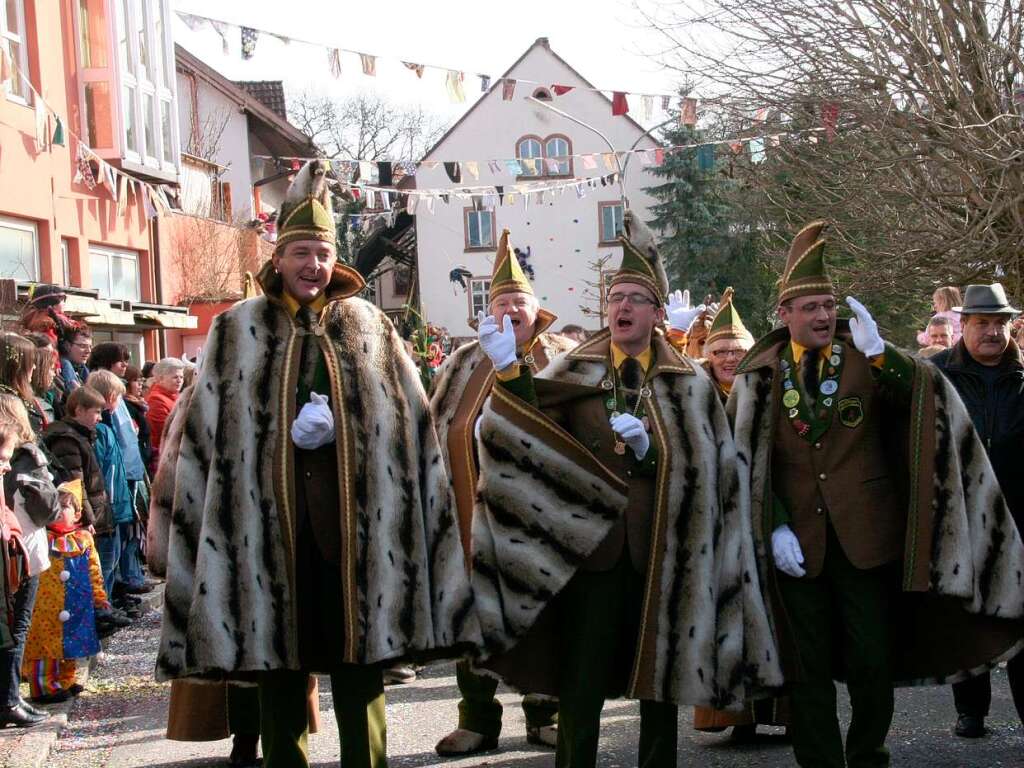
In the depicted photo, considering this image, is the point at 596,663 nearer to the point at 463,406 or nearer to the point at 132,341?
the point at 463,406

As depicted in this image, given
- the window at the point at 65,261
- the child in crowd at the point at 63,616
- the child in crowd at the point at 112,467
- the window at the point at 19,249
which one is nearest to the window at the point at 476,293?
the window at the point at 65,261

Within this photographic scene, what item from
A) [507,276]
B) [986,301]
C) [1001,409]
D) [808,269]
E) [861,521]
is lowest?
[861,521]

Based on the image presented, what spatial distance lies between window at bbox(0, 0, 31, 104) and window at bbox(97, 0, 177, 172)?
67.9 inches

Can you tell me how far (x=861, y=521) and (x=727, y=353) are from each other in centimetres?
187

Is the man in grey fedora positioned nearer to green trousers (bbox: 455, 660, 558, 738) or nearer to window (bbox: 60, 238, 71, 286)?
green trousers (bbox: 455, 660, 558, 738)

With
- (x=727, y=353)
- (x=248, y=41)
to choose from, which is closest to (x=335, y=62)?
(x=248, y=41)

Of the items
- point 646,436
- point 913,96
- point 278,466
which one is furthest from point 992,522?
point 913,96

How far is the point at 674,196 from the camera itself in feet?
152

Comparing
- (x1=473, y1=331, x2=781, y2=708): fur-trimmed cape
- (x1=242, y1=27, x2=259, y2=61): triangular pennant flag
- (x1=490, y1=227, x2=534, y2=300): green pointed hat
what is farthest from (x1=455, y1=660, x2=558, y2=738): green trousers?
(x1=242, y1=27, x2=259, y2=61): triangular pennant flag

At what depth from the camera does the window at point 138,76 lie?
19.3m

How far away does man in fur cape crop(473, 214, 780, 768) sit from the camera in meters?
5.06

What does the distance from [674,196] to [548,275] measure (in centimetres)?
560

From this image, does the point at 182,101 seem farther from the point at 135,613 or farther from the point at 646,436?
the point at 646,436

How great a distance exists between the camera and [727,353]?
699cm
